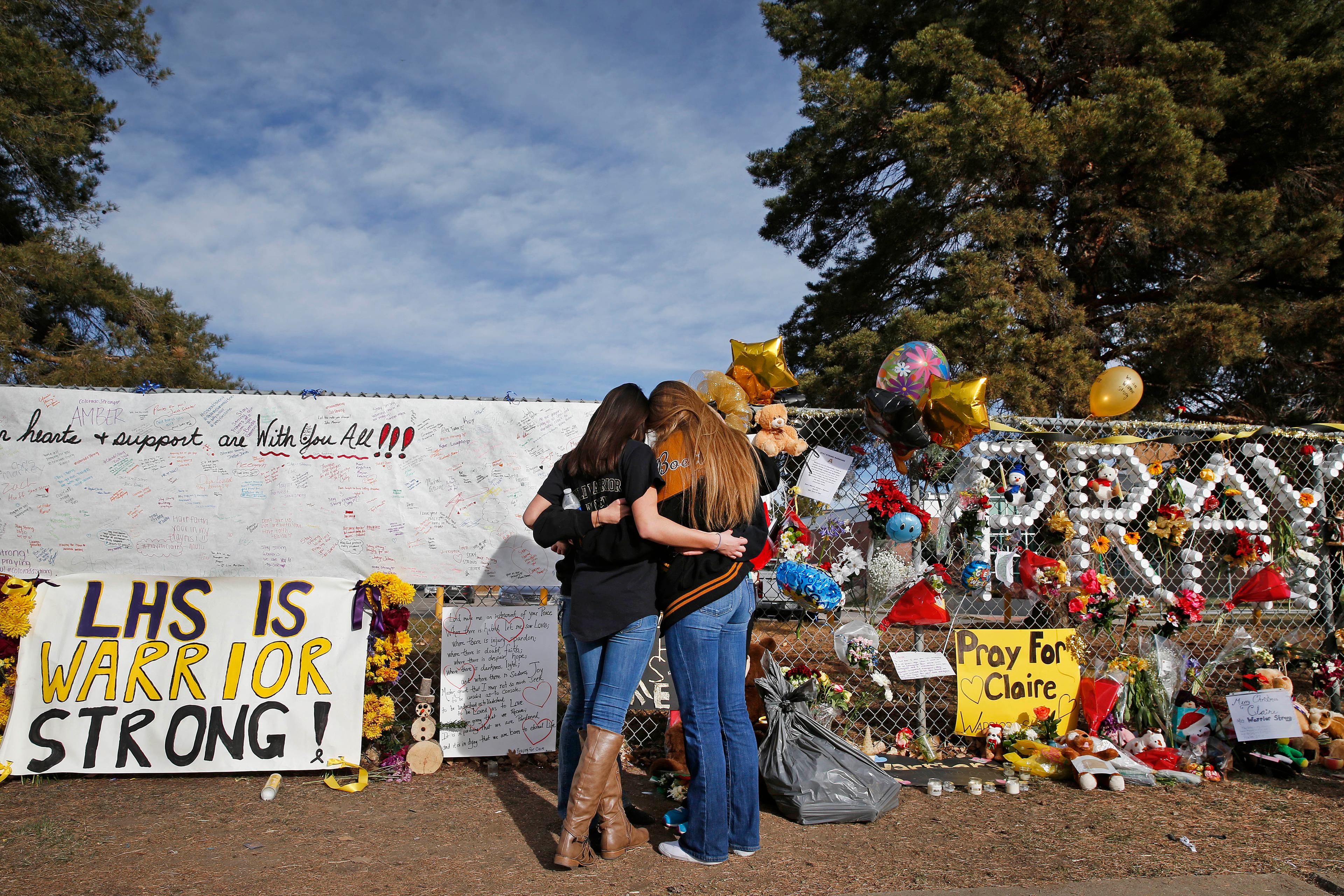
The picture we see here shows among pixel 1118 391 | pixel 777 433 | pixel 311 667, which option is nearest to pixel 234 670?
pixel 311 667

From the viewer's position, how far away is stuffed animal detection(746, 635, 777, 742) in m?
3.68

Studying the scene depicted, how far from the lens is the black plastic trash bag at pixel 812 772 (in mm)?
3104

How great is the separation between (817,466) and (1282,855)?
2498mm

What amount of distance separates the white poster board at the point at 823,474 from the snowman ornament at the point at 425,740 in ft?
7.31

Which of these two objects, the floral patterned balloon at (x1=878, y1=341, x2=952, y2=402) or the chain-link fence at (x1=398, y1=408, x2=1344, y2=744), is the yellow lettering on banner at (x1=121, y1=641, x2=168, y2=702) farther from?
the floral patterned balloon at (x1=878, y1=341, x2=952, y2=402)

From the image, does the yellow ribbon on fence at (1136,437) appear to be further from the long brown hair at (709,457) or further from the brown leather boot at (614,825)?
the brown leather boot at (614,825)

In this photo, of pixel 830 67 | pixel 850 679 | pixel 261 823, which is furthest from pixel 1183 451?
pixel 830 67

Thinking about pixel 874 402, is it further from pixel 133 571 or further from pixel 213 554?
pixel 133 571

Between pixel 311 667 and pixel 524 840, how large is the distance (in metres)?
1.49

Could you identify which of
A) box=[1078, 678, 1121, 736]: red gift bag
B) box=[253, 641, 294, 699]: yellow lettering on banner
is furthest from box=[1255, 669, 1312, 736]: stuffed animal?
box=[253, 641, 294, 699]: yellow lettering on banner

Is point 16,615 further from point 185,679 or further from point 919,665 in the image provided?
point 919,665

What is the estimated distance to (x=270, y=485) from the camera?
12.7ft

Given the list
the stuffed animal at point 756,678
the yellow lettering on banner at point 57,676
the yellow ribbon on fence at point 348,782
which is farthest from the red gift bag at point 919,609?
the yellow lettering on banner at point 57,676

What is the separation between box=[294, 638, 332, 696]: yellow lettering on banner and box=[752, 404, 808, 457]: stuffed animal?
7.93ft
